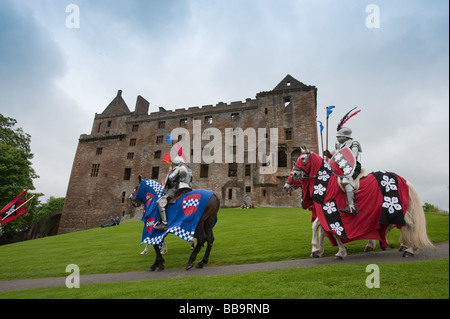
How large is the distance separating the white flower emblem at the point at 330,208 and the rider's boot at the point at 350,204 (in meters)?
0.18

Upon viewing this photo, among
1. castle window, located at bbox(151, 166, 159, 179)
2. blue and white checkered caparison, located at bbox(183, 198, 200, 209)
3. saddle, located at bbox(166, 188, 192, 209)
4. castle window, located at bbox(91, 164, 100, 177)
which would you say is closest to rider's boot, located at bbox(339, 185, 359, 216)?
blue and white checkered caparison, located at bbox(183, 198, 200, 209)

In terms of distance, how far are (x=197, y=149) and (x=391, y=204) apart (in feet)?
112

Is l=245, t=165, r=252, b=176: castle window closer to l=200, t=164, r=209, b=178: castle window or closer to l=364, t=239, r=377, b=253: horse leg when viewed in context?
l=200, t=164, r=209, b=178: castle window

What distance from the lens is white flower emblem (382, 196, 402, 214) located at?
6336mm

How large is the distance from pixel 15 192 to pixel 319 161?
94.5 feet

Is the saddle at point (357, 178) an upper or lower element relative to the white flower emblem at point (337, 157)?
lower

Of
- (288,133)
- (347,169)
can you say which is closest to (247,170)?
(288,133)

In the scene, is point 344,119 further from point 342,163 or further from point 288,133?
point 288,133

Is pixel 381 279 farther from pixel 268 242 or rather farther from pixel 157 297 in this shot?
pixel 268 242

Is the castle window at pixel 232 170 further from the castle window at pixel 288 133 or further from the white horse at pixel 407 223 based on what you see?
the white horse at pixel 407 223

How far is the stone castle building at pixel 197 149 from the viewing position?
35281 mm

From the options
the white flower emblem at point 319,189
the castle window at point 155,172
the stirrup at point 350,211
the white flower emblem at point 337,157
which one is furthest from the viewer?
the castle window at point 155,172

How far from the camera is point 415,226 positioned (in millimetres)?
6316

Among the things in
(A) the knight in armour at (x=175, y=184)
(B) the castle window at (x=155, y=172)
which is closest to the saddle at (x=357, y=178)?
(A) the knight in armour at (x=175, y=184)
